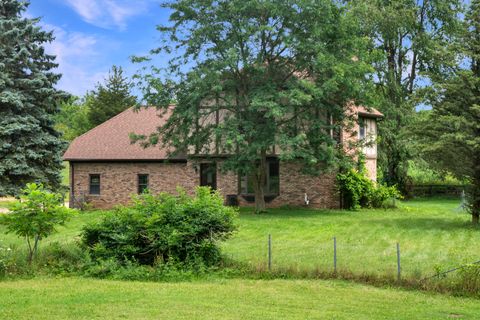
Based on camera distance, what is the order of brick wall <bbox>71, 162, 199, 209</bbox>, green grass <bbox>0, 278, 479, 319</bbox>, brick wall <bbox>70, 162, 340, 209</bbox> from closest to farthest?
green grass <bbox>0, 278, 479, 319</bbox> → brick wall <bbox>70, 162, 340, 209</bbox> → brick wall <bbox>71, 162, 199, 209</bbox>

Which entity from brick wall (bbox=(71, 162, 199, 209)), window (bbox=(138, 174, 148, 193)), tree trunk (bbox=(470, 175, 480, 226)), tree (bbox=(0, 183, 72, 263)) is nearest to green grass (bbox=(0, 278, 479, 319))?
tree (bbox=(0, 183, 72, 263))

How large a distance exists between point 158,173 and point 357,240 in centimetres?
1655

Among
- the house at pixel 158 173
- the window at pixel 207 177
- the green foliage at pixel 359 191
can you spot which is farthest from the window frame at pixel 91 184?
the green foliage at pixel 359 191

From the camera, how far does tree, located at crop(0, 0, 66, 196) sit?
2791 cm

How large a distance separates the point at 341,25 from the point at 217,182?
35.5 ft

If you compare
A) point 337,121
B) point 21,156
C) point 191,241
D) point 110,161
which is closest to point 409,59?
point 337,121

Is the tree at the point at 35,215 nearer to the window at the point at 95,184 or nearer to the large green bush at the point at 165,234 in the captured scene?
the large green bush at the point at 165,234

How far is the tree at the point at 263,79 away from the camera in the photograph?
84.1ft

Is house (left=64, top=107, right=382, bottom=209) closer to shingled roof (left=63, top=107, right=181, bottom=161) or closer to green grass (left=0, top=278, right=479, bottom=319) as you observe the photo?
shingled roof (left=63, top=107, right=181, bottom=161)

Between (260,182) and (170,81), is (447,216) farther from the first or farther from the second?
(170,81)

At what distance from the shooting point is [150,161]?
3269cm

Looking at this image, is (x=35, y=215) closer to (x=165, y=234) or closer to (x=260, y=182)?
(x=165, y=234)

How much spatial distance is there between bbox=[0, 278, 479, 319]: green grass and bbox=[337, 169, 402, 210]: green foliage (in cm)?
1782

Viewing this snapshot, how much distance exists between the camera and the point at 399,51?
44.1m
